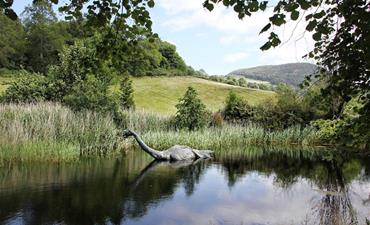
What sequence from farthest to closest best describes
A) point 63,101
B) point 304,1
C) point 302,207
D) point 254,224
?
point 63,101 → point 302,207 → point 254,224 → point 304,1

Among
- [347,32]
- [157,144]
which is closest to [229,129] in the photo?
[157,144]

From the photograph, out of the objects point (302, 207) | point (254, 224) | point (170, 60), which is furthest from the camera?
point (170, 60)

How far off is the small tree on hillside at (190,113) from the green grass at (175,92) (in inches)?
610

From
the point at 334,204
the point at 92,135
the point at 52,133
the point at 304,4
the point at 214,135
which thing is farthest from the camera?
the point at 214,135

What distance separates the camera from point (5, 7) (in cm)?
227

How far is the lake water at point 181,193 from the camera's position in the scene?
308 inches

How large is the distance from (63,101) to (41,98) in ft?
3.80

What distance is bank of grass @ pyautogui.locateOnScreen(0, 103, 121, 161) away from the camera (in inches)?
479

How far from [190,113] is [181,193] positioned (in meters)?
10.8

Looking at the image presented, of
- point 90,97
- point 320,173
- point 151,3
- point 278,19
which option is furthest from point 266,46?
point 90,97

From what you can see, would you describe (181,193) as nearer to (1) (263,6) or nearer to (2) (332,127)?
(2) (332,127)

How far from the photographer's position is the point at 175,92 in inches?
1720

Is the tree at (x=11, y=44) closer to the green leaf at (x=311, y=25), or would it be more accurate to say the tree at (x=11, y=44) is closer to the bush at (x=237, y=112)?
the bush at (x=237, y=112)

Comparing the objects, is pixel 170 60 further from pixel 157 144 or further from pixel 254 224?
pixel 254 224
